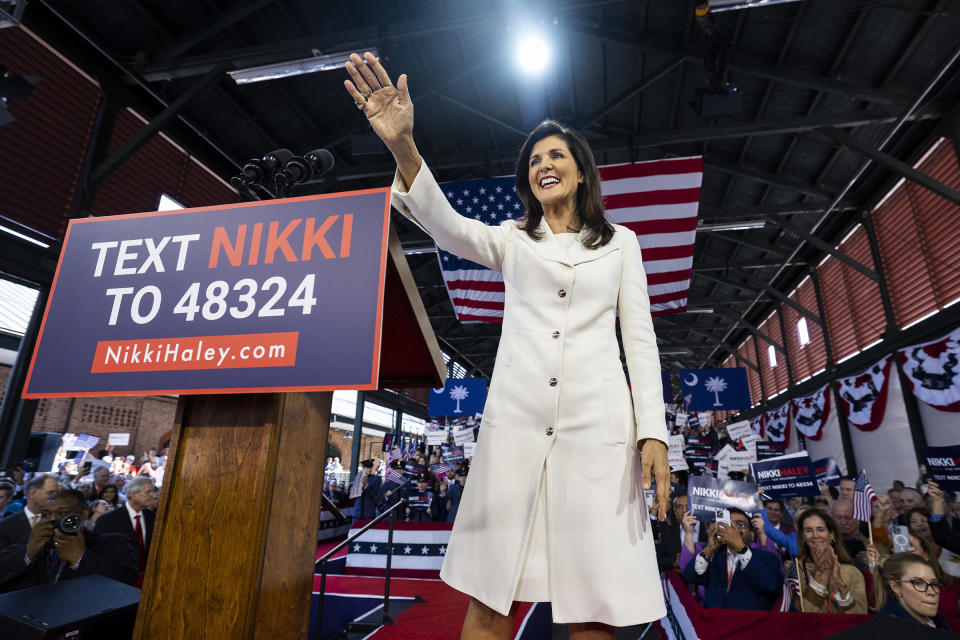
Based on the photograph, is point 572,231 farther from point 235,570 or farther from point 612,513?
point 235,570

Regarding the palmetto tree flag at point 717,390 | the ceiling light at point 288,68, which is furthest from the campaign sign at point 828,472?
the ceiling light at point 288,68

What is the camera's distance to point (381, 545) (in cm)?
777

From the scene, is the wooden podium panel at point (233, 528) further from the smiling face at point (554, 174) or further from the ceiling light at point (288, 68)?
the ceiling light at point (288, 68)

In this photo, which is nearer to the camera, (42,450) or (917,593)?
(917,593)

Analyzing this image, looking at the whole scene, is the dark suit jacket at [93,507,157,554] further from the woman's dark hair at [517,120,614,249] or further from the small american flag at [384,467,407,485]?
the small american flag at [384,467,407,485]

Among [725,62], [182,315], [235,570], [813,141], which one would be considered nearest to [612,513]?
[235,570]

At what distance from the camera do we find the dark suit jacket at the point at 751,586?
3738 millimetres

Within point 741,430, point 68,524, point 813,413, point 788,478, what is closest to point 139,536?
point 68,524

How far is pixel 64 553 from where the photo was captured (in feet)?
9.64

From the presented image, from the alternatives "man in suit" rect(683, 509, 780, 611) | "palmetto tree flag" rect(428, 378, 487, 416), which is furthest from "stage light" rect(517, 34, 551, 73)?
"palmetto tree flag" rect(428, 378, 487, 416)

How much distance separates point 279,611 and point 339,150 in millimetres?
10230

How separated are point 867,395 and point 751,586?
911 centimetres

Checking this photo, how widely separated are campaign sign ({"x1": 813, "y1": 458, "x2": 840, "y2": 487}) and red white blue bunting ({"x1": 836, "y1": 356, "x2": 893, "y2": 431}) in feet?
9.78

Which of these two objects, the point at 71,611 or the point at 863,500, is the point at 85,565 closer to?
the point at 71,611
